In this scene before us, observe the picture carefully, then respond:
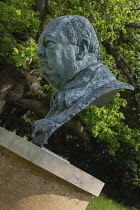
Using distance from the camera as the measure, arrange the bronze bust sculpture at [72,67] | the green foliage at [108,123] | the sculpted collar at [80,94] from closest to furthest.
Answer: the sculpted collar at [80,94], the bronze bust sculpture at [72,67], the green foliage at [108,123]

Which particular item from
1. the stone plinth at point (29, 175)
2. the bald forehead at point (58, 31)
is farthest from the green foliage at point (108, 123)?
the stone plinth at point (29, 175)

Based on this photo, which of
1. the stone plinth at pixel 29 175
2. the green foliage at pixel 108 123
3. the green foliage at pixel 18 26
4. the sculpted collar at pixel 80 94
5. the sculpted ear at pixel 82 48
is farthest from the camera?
the green foliage at pixel 108 123

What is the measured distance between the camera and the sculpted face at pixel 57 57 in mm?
4176

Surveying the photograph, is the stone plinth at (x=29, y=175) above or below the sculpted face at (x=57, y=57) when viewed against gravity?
below

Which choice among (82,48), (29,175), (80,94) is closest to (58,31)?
(82,48)

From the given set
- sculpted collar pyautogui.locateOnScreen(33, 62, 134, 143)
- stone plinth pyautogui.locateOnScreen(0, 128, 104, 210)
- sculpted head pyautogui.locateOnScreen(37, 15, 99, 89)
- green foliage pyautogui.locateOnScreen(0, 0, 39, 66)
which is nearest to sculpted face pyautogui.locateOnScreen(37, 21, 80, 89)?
sculpted head pyautogui.locateOnScreen(37, 15, 99, 89)

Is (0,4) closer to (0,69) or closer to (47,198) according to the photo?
(0,69)

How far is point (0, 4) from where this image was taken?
400 inches

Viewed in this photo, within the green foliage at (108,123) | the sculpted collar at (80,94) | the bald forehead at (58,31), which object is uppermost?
the bald forehead at (58,31)

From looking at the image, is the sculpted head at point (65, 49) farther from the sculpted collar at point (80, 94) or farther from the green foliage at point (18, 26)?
the green foliage at point (18, 26)

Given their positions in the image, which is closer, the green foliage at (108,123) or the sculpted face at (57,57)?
the sculpted face at (57,57)

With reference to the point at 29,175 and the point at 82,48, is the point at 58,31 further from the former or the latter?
the point at 29,175

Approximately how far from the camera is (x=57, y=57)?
4.18m

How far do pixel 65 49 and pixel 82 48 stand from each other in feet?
0.77
